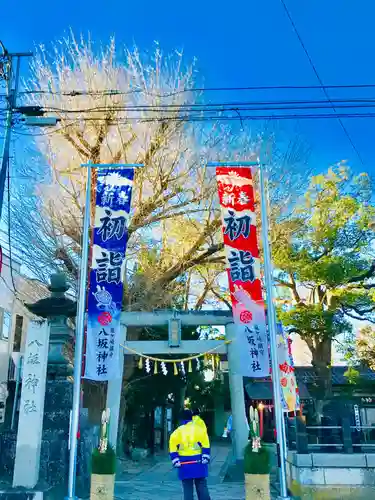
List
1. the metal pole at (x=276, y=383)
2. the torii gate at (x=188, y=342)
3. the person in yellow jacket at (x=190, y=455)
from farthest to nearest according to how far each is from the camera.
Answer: the torii gate at (x=188, y=342), the metal pole at (x=276, y=383), the person in yellow jacket at (x=190, y=455)

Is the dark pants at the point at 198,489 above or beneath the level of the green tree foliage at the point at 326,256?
beneath

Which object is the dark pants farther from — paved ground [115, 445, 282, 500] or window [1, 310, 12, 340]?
window [1, 310, 12, 340]

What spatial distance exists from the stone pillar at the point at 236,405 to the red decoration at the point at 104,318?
467cm

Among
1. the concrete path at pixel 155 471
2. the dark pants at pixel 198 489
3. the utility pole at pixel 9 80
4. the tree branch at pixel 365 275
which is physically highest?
the utility pole at pixel 9 80

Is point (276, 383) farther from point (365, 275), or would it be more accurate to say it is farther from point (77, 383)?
point (365, 275)

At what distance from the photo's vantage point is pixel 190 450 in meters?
7.05

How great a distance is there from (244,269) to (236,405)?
4939 millimetres

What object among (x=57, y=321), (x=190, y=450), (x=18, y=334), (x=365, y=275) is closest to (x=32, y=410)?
(x=57, y=321)

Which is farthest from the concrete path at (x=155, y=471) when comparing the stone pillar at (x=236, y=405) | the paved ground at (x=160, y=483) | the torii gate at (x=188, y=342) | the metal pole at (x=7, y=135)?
the metal pole at (x=7, y=135)

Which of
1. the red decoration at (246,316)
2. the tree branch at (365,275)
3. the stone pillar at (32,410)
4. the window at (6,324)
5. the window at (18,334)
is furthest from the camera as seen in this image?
the window at (18,334)

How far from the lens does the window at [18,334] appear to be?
19.8 m

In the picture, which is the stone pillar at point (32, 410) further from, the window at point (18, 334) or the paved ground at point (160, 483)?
the window at point (18, 334)

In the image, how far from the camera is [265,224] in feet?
31.4

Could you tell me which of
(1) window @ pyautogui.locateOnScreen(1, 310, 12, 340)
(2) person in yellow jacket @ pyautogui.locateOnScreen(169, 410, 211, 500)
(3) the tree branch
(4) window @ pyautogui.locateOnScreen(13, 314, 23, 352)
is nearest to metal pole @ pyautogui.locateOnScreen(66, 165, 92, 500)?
(2) person in yellow jacket @ pyautogui.locateOnScreen(169, 410, 211, 500)
